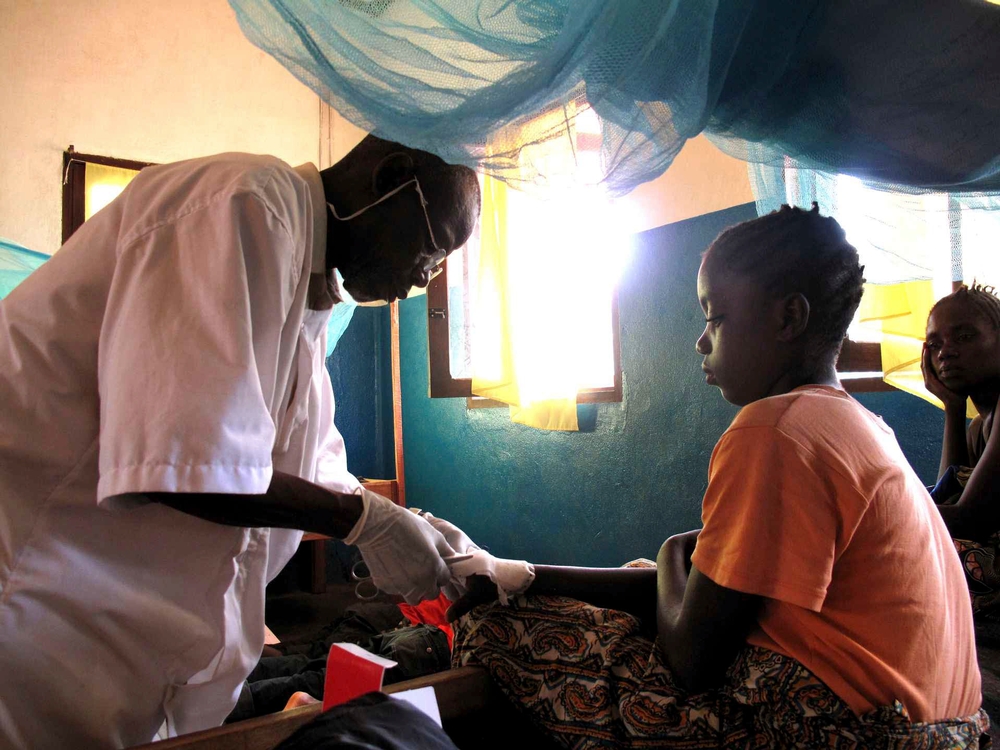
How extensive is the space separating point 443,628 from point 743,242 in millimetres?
1529

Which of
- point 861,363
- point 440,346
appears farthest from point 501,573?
point 440,346

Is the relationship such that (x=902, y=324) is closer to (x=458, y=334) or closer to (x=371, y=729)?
(x=371, y=729)

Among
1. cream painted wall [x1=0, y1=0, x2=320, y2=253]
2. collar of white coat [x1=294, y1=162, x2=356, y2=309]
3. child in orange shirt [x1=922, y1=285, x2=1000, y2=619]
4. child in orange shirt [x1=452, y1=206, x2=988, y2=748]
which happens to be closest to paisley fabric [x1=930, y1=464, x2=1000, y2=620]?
child in orange shirt [x1=922, y1=285, x2=1000, y2=619]

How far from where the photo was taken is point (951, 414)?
1946 millimetres

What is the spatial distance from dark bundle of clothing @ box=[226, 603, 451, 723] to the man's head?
2.72 ft

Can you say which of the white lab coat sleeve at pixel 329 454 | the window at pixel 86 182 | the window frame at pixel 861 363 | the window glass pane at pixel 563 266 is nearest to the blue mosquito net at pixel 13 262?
the window at pixel 86 182

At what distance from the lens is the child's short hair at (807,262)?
1089 mm

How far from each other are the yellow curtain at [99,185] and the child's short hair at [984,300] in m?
4.32

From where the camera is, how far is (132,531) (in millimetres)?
1043

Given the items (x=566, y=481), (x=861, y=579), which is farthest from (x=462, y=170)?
(x=566, y=481)

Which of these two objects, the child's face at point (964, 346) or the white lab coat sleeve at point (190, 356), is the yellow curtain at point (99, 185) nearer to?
Answer: the white lab coat sleeve at point (190, 356)

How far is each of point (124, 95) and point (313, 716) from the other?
4633 mm

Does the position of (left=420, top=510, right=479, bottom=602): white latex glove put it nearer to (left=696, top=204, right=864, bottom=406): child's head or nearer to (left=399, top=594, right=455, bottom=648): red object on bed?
(left=696, top=204, right=864, bottom=406): child's head

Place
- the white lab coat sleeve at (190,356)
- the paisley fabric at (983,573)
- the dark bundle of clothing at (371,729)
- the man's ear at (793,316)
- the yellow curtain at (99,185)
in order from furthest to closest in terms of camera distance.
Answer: the yellow curtain at (99,185) → the paisley fabric at (983,573) → the man's ear at (793,316) → the white lab coat sleeve at (190,356) → the dark bundle of clothing at (371,729)
